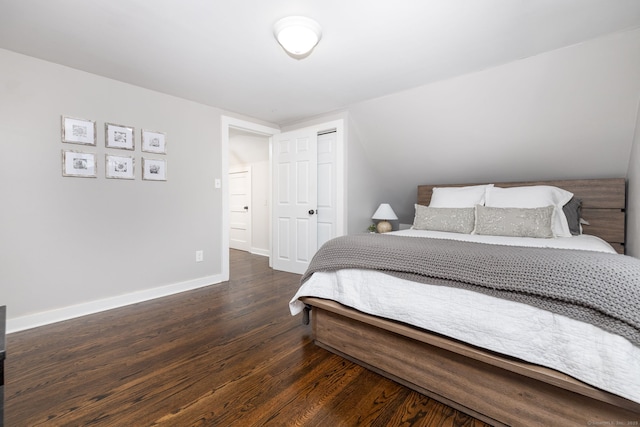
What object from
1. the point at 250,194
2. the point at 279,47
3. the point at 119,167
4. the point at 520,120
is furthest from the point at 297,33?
the point at 250,194

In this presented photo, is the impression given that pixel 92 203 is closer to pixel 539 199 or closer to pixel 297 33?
pixel 297 33

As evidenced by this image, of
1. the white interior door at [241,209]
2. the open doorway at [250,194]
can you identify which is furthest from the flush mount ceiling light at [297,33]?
the white interior door at [241,209]

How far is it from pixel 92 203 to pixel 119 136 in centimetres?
69

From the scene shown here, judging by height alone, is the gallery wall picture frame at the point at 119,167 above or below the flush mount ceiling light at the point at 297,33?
below

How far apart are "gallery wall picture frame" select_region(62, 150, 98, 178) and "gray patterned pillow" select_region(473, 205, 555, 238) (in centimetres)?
360

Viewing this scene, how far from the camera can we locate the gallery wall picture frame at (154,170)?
9.36ft

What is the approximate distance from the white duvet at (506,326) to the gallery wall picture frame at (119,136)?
8.33 feet

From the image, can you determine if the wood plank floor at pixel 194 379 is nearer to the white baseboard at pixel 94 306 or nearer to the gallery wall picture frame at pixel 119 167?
the white baseboard at pixel 94 306

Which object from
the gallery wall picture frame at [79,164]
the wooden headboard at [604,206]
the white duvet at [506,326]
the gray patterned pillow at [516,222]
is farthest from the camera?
the wooden headboard at [604,206]

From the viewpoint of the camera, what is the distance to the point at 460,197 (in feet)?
9.88

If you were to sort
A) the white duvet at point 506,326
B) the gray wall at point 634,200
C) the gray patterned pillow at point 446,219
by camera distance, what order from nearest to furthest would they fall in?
the white duvet at point 506,326, the gray wall at point 634,200, the gray patterned pillow at point 446,219

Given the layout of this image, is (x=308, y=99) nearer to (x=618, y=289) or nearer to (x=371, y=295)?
(x=371, y=295)

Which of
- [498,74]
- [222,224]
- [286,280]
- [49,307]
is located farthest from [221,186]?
[498,74]

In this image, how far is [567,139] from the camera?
262 cm
